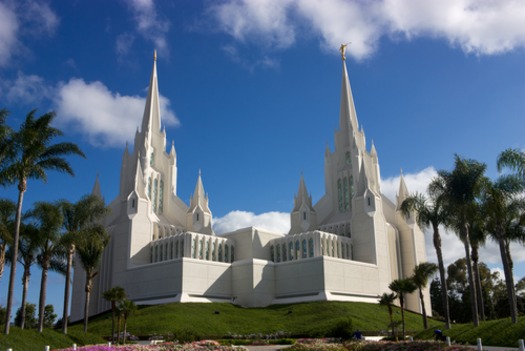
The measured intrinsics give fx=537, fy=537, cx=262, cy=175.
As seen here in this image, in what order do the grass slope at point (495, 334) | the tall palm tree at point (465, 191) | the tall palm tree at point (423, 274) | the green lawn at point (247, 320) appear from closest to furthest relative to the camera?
the grass slope at point (495, 334) → the tall palm tree at point (465, 191) → the tall palm tree at point (423, 274) → the green lawn at point (247, 320)

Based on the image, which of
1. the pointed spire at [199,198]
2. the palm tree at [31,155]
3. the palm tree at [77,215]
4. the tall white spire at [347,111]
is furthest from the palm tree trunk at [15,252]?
the tall white spire at [347,111]

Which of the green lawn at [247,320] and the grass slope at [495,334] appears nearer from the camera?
the grass slope at [495,334]

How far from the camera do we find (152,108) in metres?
73.7

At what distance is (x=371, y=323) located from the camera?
141 ft

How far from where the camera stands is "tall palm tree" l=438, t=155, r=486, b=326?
1166 inches

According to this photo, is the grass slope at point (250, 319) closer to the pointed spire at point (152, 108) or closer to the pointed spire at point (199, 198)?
the pointed spire at point (199, 198)

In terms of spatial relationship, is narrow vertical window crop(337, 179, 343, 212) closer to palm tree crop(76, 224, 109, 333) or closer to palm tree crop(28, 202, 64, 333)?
palm tree crop(76, 224, 109, 333)

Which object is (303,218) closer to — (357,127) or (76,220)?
(357,127)

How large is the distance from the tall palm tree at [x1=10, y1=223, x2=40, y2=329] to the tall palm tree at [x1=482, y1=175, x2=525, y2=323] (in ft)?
→ 84.7

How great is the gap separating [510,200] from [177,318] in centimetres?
2573

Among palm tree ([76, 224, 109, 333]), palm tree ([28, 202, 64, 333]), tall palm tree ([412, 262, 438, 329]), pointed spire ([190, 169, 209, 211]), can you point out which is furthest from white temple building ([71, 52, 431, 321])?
palm tree ([28, 202, 64, 333])

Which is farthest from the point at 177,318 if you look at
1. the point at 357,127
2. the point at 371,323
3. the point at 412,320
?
the point at 357,127

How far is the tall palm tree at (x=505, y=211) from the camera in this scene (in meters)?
27.2

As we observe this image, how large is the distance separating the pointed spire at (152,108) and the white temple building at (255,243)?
0.16 m
